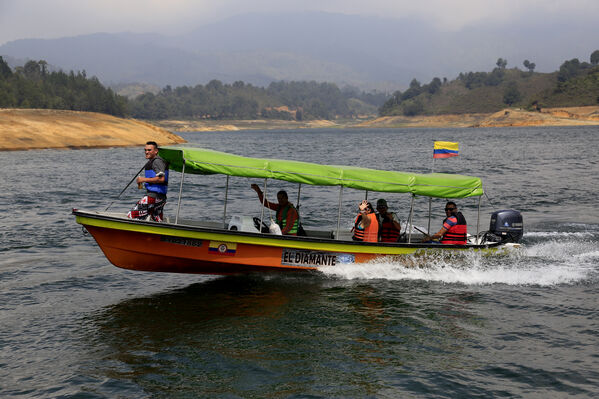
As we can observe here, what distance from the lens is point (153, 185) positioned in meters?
12.3

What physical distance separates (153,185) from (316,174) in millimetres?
3771

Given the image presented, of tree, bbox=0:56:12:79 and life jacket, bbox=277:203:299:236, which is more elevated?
tree, bbox=0:56:12:79

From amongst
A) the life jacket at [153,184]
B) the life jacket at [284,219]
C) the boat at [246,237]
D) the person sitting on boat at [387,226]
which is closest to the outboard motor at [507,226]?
the boat at [246,237]

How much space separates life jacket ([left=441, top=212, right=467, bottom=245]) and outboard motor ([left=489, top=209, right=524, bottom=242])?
172 cm

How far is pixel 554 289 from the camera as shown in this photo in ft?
44.0

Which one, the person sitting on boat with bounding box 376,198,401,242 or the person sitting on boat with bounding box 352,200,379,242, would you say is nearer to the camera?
the person sitting on boat with bounding box 352,200,379,242

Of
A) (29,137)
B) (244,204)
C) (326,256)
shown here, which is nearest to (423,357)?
(326,256)

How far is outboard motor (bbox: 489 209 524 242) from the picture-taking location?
51.5 feet

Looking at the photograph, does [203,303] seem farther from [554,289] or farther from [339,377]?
[554,289]

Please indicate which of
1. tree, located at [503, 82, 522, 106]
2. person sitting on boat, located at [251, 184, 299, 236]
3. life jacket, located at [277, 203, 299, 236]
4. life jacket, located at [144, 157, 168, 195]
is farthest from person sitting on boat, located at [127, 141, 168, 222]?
tree, located at [503, 82, 522, 106]

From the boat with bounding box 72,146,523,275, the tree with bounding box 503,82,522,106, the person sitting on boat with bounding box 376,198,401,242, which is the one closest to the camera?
the boat with bounding box 72,146,523,275

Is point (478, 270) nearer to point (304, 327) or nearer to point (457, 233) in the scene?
point (457, 233)

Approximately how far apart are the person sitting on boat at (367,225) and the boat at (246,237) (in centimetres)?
33

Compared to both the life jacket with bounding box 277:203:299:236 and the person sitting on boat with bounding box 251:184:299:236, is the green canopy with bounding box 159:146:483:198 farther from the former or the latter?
the life jacket with bounding box 277:203:299:236
